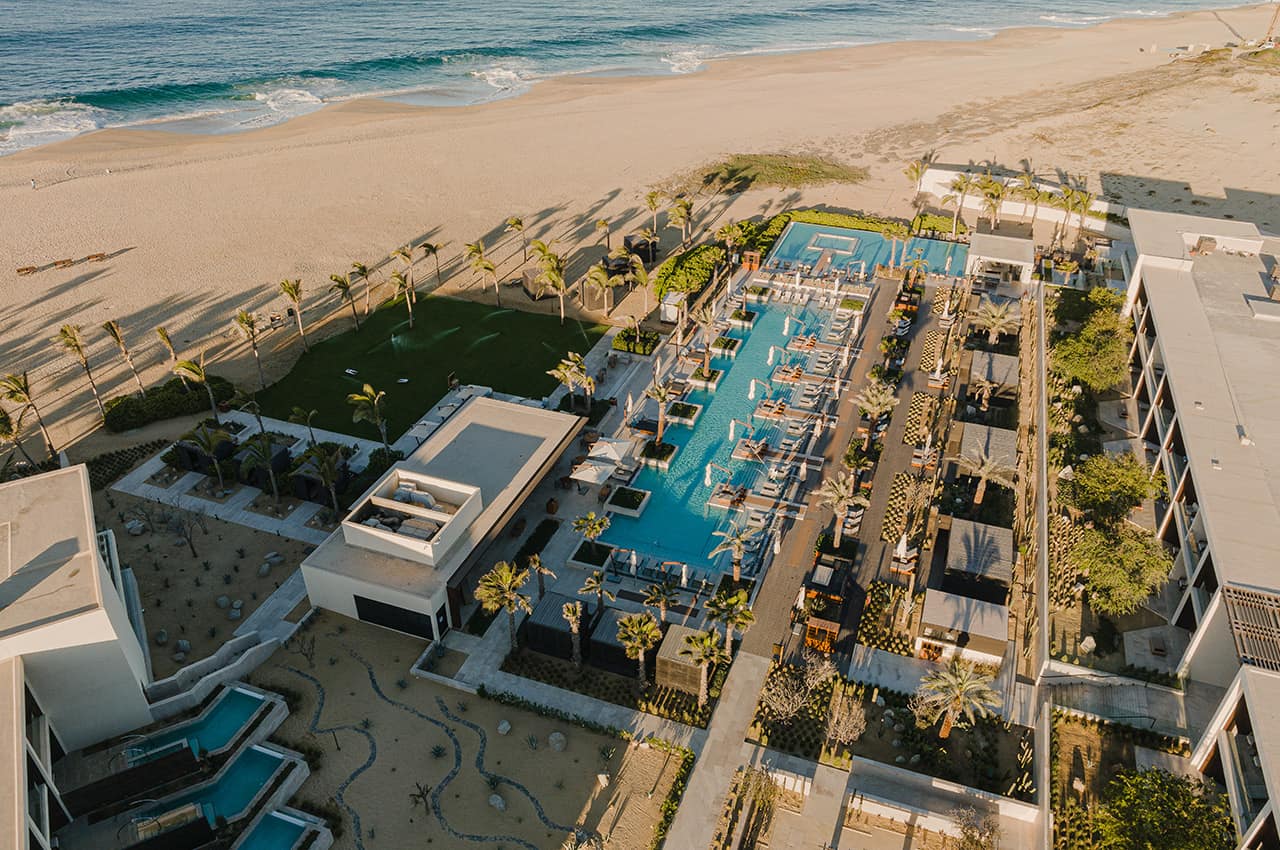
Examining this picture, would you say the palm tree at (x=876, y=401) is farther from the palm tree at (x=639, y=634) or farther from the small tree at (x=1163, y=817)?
the small tree at (x=1163, y=817)

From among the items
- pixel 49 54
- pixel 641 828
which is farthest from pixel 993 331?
pixel 49 54

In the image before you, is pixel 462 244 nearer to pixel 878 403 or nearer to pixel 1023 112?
Result: pixel 878 403

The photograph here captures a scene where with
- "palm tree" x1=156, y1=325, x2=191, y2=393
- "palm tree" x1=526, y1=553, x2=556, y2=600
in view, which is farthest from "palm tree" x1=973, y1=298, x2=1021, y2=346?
"palm tree" x1=156, y1=325, x2=191, y2=393

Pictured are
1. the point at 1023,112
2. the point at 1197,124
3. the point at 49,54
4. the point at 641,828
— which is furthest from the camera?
the point at 49,54

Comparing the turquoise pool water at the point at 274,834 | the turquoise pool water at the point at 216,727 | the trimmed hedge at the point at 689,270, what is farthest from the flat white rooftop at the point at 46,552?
the trimmed hedge at the point at 689,270

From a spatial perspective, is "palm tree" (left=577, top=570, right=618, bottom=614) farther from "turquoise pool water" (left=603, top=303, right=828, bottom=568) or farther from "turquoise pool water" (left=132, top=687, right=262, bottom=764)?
"turquoise pool water" (left=132, top=687, right=262, bottom=764)

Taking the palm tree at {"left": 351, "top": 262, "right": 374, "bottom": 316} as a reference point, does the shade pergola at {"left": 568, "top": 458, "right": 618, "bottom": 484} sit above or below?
below
